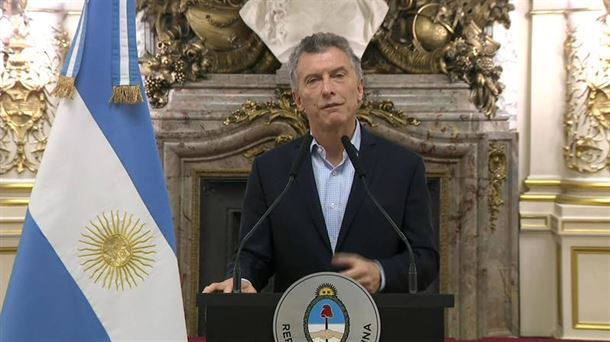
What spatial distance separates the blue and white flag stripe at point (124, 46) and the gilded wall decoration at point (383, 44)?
203cm

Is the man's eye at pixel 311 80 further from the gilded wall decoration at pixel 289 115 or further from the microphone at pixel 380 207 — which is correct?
the gilded wall decoration at pixel 289 115

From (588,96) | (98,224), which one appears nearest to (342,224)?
(98,224)

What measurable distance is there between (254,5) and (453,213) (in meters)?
1.55

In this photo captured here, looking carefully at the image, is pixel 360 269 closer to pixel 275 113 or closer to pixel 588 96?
pixel 275 113

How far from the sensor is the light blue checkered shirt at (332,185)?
235 centimetres

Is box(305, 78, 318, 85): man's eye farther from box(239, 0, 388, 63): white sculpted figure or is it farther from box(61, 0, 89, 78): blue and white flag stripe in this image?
box(239, 0, 388, 63): white sculpted figure

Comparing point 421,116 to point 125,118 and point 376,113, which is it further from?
point 125,118

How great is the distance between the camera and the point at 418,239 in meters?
2.29

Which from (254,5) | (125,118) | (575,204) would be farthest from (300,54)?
(575,204)

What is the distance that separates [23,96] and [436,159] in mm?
2279

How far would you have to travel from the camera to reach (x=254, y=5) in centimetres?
505

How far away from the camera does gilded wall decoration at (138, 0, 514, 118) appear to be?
5160 mm

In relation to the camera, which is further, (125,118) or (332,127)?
(125,118)

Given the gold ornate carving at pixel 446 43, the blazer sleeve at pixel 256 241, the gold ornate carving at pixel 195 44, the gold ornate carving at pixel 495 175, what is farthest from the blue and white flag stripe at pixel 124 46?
the gold ornate carving at pixel 495 175
